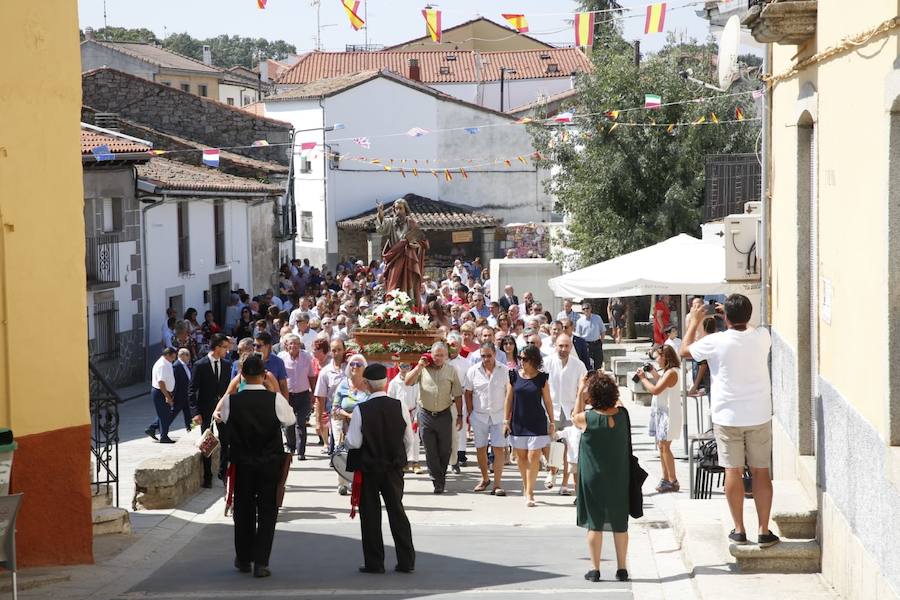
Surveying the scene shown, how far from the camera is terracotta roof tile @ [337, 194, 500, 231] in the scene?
161 feet

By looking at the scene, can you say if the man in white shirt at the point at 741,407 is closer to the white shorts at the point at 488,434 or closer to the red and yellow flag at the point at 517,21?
the white shorts at the point at 488,434

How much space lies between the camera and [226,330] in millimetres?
31766

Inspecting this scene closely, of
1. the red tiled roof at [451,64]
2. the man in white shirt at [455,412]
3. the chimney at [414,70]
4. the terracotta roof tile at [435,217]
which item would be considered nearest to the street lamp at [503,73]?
the red tiled roof at [451,64]

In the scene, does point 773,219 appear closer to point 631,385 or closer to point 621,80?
point 631,385

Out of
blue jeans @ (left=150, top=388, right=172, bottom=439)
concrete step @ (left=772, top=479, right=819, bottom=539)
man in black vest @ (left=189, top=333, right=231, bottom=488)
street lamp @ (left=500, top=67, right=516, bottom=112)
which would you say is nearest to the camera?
concrete step @ (left=772, top=479, right=819, bottom=539)

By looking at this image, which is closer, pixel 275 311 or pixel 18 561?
pixel 18 561

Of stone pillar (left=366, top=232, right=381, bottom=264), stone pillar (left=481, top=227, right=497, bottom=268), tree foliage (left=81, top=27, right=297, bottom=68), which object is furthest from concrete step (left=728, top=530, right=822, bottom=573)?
tree foliage (left=81, top=27, right=297, bottom=68)

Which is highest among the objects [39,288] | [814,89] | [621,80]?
[621,80]

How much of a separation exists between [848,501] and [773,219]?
4.06 metres

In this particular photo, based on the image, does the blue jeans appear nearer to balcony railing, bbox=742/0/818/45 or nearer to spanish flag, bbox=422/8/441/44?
spanish flag, bbox=422/8/441/44

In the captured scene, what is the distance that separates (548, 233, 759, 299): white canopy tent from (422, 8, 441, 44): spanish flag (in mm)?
8333

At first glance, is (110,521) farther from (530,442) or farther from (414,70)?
(414,70)

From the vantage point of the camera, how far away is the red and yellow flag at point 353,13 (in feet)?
67.2

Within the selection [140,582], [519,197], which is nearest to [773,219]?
[140,582]
